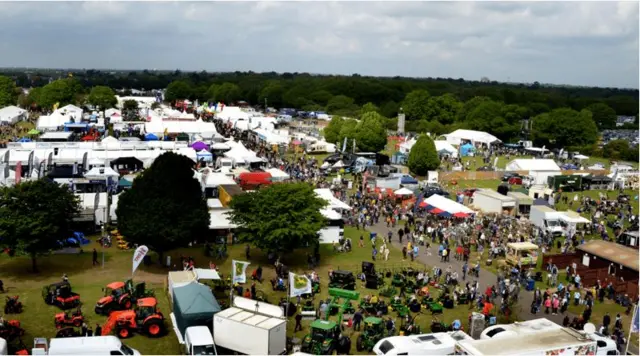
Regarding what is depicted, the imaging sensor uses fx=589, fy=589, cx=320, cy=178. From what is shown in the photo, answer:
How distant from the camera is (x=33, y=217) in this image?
21.3 m

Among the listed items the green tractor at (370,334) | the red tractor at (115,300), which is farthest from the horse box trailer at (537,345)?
the red tractor at (115,300)

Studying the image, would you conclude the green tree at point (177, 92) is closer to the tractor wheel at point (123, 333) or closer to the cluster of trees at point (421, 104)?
the cluster of trees at point (421, 104)

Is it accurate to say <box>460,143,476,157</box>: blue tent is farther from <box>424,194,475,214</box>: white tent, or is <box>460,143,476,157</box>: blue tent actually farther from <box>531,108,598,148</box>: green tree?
<box>424,194,475,214</box>: white tent

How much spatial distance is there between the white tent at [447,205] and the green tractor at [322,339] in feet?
55.5

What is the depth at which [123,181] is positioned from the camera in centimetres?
3422

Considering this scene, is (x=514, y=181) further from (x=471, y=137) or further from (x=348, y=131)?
(x=471, y=137)

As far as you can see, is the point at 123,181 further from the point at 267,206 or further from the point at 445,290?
the point at 445,290

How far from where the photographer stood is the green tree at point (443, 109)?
89.3 m

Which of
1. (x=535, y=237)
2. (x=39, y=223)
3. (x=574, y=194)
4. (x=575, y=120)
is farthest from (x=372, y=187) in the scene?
(x=575, y=120)

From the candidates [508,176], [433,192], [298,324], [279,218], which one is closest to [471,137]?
[508,176]

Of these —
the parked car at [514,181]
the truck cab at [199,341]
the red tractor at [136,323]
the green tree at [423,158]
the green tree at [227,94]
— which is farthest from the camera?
the green tree at [227,94]

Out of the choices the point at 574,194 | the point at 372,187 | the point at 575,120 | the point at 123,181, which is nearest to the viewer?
the point at 123,181

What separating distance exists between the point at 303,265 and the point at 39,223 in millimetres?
10153

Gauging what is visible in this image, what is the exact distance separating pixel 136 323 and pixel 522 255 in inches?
652
